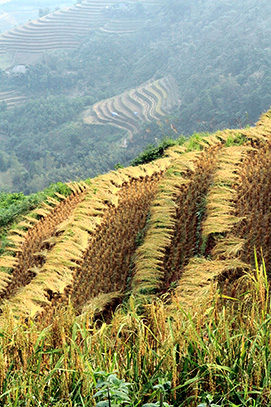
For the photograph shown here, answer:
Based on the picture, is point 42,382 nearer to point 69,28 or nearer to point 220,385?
point 220,385

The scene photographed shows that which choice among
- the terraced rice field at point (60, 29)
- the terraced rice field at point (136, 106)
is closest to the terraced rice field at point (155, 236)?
the terraced rice field at point (136, 106)

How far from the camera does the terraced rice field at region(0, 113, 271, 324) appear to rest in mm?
2938

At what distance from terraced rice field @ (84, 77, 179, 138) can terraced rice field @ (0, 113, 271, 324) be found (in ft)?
115

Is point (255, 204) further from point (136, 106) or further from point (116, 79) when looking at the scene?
point (116, 79)

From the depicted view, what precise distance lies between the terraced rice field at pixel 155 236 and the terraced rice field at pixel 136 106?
Answer: 35064mm

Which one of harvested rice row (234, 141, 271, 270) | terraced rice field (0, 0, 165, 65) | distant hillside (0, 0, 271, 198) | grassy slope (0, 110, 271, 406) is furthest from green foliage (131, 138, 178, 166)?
terraced rice field (0, 0, 165, 65)

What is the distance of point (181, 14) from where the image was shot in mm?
59812

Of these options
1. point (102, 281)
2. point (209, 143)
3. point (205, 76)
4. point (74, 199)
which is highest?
point (205, 76)

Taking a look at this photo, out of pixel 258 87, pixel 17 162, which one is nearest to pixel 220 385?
pixel 258 87

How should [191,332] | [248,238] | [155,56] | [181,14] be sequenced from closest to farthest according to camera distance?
[191,332] → [248,238] → [155,56] → [181,14]

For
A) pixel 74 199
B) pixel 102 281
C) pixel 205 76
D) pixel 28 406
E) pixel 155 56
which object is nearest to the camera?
pixel 28 406

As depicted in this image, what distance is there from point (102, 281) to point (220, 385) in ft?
7.57

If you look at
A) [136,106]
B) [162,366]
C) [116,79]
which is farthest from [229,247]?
[116,79]

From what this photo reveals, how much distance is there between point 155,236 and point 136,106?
42114mm
